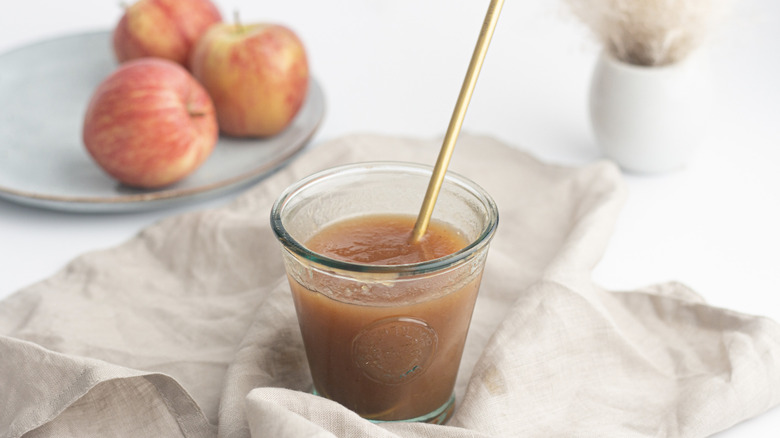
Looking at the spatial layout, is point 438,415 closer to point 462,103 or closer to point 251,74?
point 462,103

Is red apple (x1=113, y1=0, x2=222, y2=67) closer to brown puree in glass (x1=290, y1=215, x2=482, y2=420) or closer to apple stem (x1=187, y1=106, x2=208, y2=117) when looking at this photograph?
apple stem (x1=187, y1=106, x2=208, y2=117)

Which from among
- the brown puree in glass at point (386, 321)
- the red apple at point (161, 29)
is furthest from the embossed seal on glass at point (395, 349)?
the red apple at point (161, 29)

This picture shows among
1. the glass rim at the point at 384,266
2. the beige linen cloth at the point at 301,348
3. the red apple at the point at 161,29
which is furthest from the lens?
the red apple at the point at 161,29

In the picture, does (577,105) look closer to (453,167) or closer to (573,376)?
(453,167)

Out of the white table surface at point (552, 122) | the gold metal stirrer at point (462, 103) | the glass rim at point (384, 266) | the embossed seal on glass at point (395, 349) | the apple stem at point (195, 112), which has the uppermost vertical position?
the gold metal stirrer at point (462, 103)

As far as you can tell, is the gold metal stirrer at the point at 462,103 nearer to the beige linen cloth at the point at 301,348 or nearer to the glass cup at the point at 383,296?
the glass cup at the point at 383,296

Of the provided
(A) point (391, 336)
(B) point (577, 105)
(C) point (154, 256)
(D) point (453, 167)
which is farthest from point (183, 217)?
(B) point (577, 105)
